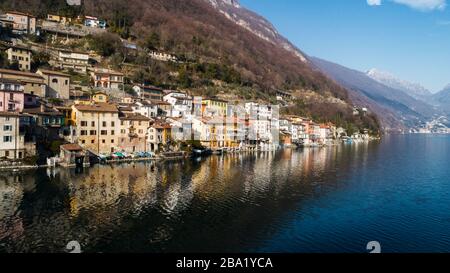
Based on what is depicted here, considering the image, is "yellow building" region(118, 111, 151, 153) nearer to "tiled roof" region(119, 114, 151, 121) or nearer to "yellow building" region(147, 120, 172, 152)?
"tiled roof" region(119, 114, 151, 121)

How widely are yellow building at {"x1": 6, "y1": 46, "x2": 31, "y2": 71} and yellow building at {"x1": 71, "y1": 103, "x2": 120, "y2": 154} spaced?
55.1 ft

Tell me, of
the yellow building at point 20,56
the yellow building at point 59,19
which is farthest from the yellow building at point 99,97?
the yellow building at point 59,19

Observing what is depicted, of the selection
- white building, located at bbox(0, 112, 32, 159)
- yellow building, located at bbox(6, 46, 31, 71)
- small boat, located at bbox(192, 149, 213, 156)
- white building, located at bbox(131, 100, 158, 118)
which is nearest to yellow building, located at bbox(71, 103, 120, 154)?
white building, located at bbox(0, 112, 32, 159)

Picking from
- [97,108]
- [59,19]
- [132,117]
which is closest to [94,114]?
[97,108]

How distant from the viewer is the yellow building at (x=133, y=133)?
42.3 metres

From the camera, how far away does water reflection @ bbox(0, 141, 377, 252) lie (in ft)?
54.1

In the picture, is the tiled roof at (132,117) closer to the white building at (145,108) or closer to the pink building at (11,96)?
the white building at (145,108)

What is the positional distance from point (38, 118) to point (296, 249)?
2999 cm

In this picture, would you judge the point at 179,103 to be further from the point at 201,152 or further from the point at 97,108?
the point at 97,108

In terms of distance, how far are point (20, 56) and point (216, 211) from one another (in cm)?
4321

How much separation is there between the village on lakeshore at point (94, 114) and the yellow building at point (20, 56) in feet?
0.41

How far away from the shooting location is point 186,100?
2435 inches

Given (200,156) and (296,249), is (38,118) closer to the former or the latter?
(200,156)
